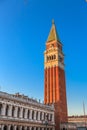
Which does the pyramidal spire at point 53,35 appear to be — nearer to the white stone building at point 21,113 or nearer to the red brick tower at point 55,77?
the red brick tower at point 55,77

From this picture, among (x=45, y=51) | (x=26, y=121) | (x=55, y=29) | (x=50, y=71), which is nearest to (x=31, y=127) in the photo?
(x=26, y=121)

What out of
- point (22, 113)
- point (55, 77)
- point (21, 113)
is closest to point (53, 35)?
point (55, 77)

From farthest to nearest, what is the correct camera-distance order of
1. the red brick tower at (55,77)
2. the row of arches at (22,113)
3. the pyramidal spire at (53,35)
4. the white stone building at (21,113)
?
the pyramidal spire at (53,35), the red brick tower at (55,77), the row of arches at (22,113), the white stone building at (21,113)

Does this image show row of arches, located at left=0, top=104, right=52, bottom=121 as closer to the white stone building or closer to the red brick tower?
the white stone building

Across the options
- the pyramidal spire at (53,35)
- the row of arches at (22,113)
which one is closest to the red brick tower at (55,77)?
the pyramidal spire at (53,35)

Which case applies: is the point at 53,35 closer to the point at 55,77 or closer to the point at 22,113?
the point at 55,77

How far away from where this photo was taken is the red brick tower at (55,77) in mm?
74844

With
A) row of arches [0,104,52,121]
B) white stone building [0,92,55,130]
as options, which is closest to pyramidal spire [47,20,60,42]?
white stone building [0,92,55,130]

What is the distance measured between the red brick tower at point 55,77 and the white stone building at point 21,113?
9.79 m

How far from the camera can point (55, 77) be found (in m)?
80.2

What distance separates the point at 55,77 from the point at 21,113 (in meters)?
30.3

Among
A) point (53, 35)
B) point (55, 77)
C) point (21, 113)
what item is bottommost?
point (21, 113)

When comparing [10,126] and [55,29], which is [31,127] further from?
[55,29]

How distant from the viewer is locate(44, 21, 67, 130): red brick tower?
246 ft
